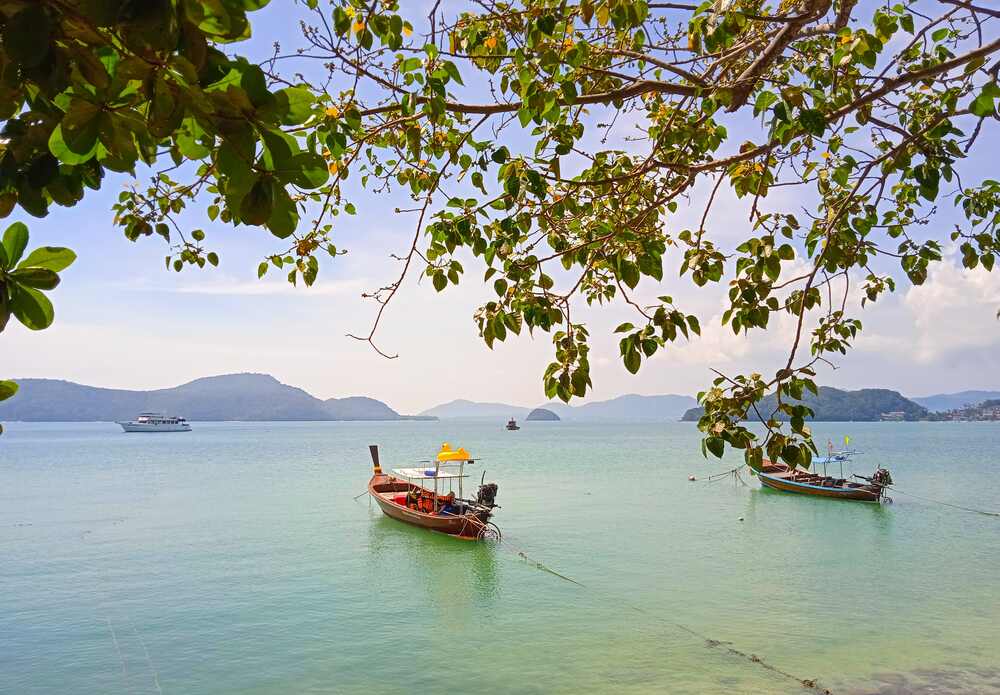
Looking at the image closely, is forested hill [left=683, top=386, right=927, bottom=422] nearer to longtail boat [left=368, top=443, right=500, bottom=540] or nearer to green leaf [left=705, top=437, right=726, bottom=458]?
longtail boat [left=368, top=443, right=500, bottom=540]

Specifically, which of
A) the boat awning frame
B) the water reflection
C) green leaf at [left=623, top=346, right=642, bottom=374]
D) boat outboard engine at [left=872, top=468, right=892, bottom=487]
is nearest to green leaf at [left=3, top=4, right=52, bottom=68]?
green leaf at [left=623, top=346, right=642, bottom=374]

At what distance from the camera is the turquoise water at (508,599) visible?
1098cm

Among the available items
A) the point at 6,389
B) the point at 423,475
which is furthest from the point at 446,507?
the point at 6,389

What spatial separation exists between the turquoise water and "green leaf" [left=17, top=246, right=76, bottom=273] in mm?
10651

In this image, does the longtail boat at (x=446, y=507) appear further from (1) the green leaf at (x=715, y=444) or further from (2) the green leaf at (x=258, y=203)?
(2) the green leaf at (x=258, y=203)

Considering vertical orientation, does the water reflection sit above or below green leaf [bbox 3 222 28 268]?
below

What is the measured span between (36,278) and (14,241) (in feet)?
0.24

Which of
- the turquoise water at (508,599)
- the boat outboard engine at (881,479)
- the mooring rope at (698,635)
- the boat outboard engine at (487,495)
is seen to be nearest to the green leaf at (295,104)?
the turquoise water at (508,599)

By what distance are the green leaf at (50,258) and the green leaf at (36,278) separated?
1cm

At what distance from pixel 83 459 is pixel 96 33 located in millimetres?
69114

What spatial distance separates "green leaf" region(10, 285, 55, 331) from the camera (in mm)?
1249

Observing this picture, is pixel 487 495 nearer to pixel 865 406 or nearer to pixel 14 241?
pixel 14 241

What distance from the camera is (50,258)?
1275mm

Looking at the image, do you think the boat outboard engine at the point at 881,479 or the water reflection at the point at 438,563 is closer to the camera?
the water reflection at the point at 438,563
